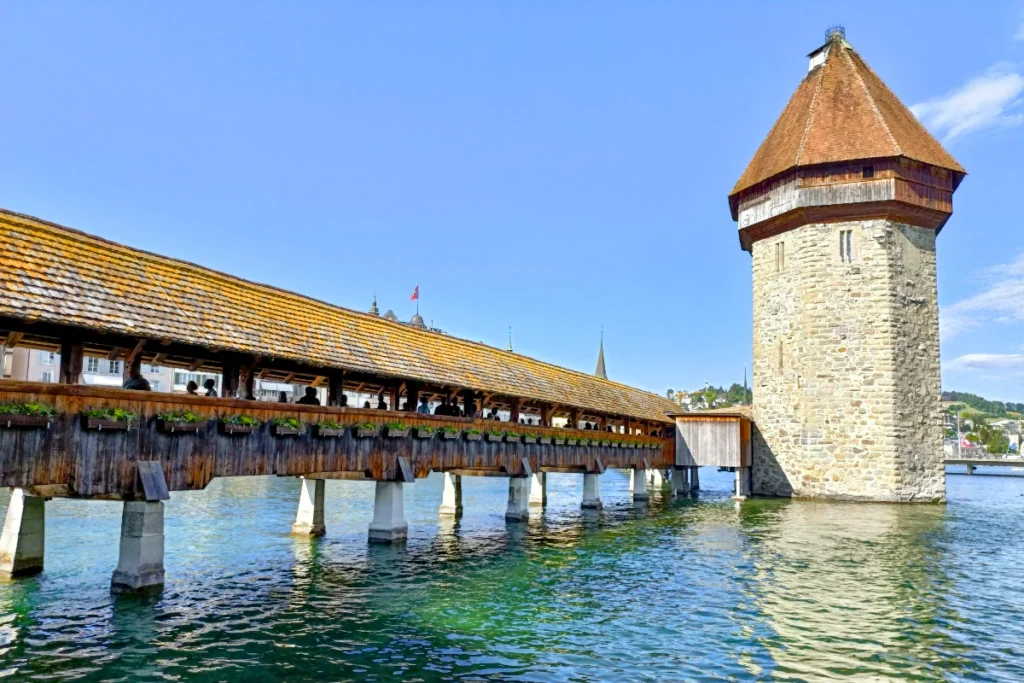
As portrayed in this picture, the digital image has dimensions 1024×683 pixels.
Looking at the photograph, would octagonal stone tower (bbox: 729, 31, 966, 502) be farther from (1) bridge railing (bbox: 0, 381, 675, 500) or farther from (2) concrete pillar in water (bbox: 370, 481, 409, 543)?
(2) concrete pillar in water (bbox: 370, 481, 409, 543)

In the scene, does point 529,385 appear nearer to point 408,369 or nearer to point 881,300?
point 408,369

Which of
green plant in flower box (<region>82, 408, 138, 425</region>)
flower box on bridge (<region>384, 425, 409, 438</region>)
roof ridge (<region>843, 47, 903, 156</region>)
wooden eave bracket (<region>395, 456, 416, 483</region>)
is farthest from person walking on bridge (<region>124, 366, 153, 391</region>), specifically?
roof ridge (<region>843, 47, 903, 156</region>)

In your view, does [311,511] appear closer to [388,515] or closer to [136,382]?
[388,515]

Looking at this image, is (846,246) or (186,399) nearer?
(186,399)

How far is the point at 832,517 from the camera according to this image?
26.3 m

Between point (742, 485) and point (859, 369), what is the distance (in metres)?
7.20

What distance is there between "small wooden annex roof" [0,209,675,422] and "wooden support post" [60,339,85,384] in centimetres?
61

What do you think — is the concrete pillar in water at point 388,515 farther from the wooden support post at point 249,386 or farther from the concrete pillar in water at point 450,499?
the concrete pillar in water at point 450,499

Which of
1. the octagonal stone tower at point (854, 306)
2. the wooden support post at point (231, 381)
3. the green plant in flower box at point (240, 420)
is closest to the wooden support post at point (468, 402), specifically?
the wooden support post at point (231, 381)

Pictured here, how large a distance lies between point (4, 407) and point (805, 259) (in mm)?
30818

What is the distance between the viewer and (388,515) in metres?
18.5

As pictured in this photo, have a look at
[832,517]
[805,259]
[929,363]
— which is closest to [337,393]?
[832,517]

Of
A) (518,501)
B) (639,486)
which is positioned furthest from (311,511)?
(639,486)

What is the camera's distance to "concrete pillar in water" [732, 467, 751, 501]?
3432 centimetres
